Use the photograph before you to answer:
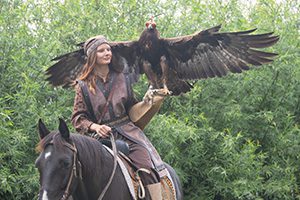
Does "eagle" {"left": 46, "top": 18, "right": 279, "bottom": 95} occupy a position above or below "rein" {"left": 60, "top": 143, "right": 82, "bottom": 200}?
above

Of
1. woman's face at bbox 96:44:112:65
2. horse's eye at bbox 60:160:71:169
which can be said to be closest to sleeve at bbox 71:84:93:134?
woman's face at bbox 96:44:112:65

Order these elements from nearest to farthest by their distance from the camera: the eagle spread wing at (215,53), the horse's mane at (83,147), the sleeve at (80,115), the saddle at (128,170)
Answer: the horse's mane at (83,147) < the saddle at (128,170) < the sleeve at (80,115) < the eagle spread wing at (215,53)

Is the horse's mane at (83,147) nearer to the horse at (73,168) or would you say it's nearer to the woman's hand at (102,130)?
the horse at (73,168)

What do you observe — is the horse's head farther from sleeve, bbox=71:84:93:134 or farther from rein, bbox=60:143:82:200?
sleeve, bbox=71:84:93:134

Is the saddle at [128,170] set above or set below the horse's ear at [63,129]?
below

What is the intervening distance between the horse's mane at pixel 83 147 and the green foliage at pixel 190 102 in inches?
161

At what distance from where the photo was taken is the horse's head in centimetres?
372

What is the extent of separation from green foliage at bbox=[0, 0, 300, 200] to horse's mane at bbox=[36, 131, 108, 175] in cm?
410

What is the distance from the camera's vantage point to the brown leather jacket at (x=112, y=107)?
4.88 metres

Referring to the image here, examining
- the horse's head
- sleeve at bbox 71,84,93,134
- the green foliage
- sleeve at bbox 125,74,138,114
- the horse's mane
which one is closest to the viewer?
the horse's head

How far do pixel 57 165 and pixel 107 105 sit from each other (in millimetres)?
1175

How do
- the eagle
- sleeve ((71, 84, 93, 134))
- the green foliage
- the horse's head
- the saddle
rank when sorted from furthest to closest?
1. the green foliage
2. the eagle
3. sleeve ((71, 84, 93, 134))
4. the saddle
5. the horse's head

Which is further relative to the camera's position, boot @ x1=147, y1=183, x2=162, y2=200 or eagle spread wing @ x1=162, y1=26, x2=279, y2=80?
eagle spread wing @ x1=162, y1=26, x2=279, y2=80

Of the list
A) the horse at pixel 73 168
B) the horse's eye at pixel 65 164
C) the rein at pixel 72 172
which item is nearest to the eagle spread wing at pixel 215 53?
the horse at pixel 73 168
